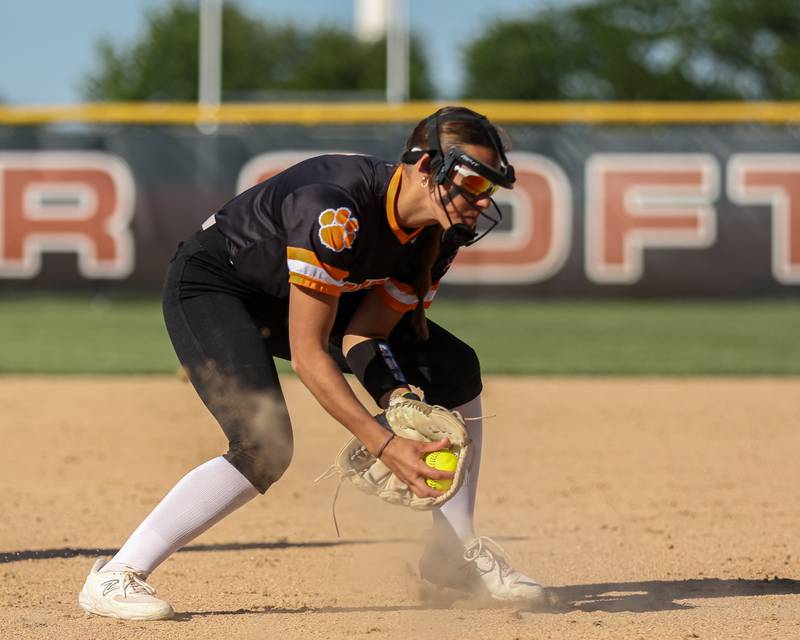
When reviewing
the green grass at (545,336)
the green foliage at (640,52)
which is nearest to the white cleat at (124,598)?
the green grass at (545,336)

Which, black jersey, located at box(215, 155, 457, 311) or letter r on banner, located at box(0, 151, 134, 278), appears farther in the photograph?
letter r on banner, located at box(0, 151, 134, 278)

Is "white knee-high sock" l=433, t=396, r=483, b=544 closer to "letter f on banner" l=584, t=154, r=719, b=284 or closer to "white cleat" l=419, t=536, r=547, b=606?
"white cleat" l=419, t=536, r=547, b=606

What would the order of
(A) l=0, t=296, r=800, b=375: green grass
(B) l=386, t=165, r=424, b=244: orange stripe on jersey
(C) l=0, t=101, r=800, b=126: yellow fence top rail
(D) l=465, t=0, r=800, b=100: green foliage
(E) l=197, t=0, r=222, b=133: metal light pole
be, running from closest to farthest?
(B) l=386, t=165, r=424, b=244: orange stripe on jersey < (A) l=0, t=296, r=800, b=375: green grass < (C) l=0, t=101, r=800, b=126: yellow fence top rail < (E) l=197, t=0, r=222, b=133: metal light pole < (D) l=465, t=0, r=800, b=100: green foliage

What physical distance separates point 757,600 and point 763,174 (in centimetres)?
1224

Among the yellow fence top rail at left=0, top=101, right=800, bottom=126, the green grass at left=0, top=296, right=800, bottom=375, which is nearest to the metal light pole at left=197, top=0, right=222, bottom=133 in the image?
the yellow fence top rail at left=0, top=101, right=800, bottom=126

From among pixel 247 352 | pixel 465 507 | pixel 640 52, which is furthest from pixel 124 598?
pixel 640 52

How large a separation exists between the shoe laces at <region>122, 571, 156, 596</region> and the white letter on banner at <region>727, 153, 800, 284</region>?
12848mm

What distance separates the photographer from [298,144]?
51.5ft

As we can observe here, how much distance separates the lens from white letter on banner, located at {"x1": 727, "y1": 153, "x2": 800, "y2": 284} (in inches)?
603

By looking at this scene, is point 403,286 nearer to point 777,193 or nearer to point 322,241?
point 322,241

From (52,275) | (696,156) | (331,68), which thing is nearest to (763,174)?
(696,156)

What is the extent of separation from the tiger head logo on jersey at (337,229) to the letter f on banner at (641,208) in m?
12.3

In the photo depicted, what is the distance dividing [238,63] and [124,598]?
53673 mm

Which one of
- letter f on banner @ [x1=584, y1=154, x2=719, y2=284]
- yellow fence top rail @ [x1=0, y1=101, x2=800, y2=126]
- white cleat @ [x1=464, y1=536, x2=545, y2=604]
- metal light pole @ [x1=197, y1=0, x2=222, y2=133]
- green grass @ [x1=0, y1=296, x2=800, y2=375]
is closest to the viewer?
white cleat @ [x1=464, y1=536, x2=545, y2=604]
